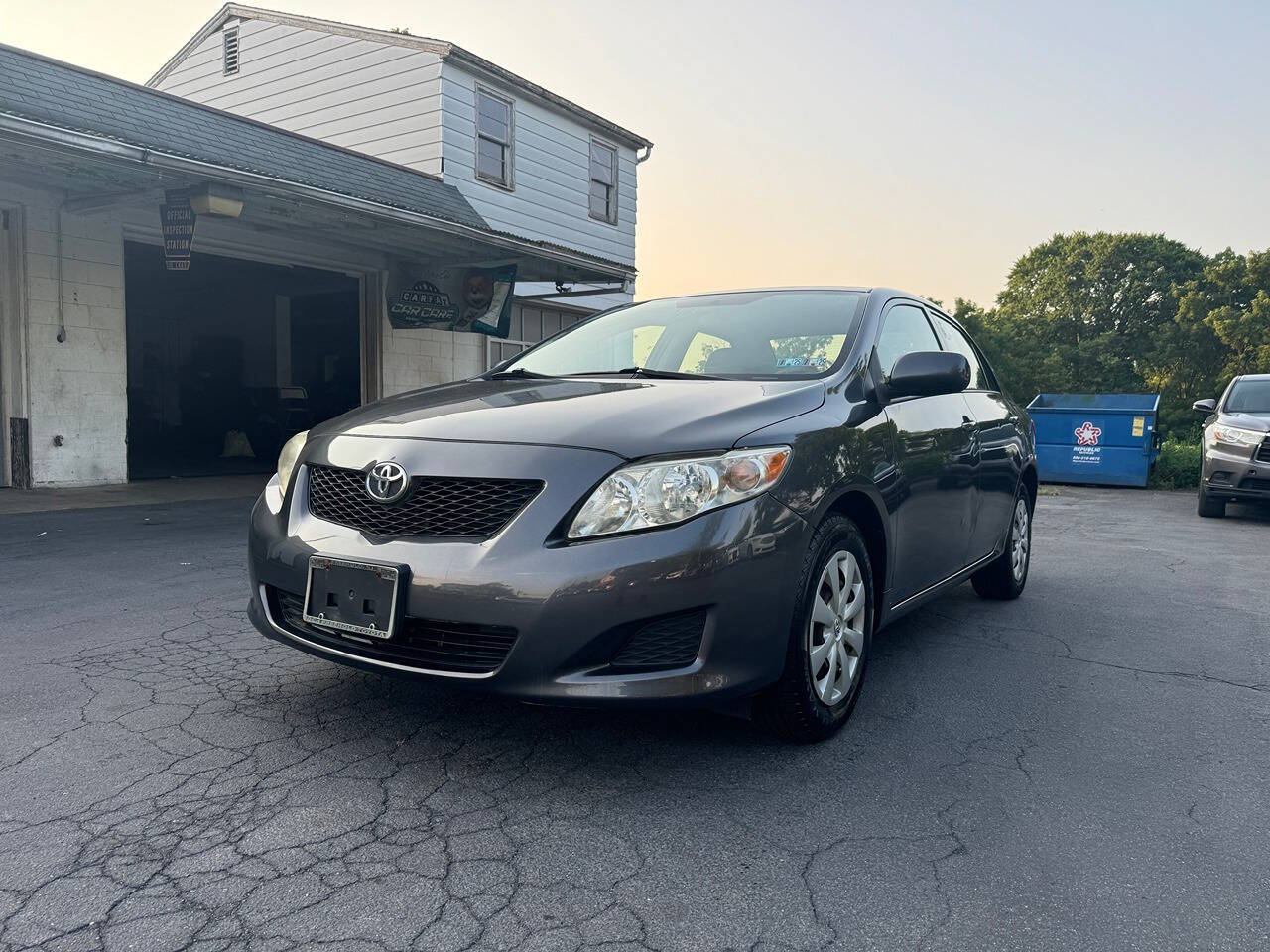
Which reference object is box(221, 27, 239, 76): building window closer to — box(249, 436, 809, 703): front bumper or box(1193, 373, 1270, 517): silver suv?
box(1193, 373, 1270, 517): silver suv

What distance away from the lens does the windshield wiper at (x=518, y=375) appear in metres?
3.84

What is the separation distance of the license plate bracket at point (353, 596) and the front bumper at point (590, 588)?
0.12 feet

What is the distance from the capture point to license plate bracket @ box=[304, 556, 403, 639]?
102 inches

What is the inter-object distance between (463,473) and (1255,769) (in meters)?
2.57

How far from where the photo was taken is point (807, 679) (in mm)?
2824

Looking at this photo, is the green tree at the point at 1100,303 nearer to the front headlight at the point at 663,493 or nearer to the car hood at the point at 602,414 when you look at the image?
the car hood at the point at 602,414

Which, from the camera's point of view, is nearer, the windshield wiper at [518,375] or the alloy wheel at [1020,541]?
the windshield wiper at [518,375]

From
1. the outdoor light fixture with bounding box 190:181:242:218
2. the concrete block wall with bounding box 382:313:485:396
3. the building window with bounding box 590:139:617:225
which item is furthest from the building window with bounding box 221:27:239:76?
the outdoor light fixture with bounding box 190:181:242:218

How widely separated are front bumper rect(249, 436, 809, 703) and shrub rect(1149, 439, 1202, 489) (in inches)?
551

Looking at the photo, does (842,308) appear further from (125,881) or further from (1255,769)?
(125,881)

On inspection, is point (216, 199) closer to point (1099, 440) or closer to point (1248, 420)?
point (1248, 420)

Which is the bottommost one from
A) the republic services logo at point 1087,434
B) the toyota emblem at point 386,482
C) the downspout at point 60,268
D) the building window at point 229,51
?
the republic services logo at point 1087,434

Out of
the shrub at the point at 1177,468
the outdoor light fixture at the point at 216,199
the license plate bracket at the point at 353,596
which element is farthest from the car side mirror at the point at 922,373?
the shrub at the point at 1177,468

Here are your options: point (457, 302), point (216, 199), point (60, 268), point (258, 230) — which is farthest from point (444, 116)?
point (216, 199)
